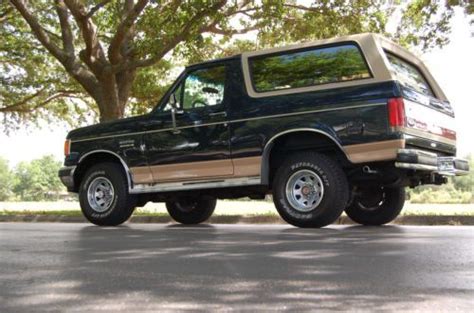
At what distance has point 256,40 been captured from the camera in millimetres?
19656

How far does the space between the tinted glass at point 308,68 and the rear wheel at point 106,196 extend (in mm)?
2670

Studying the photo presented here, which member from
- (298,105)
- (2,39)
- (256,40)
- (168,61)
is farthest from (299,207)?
(2,39)

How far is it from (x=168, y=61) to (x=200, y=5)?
30.0 feet

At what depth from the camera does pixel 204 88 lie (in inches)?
336

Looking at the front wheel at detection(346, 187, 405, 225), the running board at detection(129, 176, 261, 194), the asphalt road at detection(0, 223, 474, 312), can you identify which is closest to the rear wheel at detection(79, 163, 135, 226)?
the running board at detection(129, 176, 261, 194)

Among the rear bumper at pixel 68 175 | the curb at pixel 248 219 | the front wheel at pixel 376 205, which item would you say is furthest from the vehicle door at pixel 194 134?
the curb at pixel 248 219

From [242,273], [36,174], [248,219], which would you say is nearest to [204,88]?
[248,219]

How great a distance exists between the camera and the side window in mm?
8398

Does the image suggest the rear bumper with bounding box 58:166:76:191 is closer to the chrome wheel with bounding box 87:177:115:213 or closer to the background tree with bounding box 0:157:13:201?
the chrome wheel with bounding box 87:177:115:213

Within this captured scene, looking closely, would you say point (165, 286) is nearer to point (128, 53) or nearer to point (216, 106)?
point (216, 106)

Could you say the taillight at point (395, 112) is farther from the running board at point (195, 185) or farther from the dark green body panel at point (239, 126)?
the running board at point (195, 185)

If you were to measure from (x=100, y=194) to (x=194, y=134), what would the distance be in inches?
80.4

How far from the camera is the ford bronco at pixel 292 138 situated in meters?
7.20

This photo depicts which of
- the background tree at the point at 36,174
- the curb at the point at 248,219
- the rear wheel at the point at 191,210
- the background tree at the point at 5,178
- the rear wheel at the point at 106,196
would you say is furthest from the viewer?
the background tree at the point at 5,178
